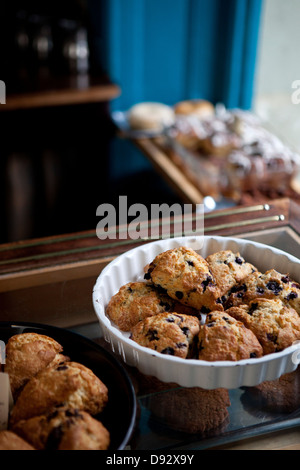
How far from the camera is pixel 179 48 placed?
2.97 m

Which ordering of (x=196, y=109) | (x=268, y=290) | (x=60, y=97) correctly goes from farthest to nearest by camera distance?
(x=196, y=109) < (x=60, y=97) < (x=268, y=290)

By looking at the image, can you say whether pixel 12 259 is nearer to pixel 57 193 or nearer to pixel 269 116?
pixel 57 193

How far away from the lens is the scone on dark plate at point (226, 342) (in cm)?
69

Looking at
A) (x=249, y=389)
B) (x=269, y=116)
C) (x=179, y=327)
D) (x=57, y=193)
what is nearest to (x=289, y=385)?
(x=249, y=389)

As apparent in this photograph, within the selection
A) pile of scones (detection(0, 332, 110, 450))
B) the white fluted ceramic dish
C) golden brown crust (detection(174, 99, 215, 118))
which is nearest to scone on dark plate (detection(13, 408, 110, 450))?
pile of scones (detection(0, 332, 110, 450))

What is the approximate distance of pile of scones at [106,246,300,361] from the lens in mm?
705

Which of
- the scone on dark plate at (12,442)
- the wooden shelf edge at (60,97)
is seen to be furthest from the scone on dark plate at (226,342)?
the wooden shelf edge at (60,97)

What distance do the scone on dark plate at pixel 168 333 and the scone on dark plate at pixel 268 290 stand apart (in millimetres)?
96

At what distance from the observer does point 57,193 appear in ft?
5.97

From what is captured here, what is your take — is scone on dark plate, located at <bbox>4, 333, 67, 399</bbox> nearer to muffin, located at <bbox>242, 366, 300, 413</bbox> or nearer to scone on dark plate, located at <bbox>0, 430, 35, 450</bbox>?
scone on dark plate, located at <bbox>0, 430, 35, 450</bbox>

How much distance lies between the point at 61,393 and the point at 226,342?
0.22 meters

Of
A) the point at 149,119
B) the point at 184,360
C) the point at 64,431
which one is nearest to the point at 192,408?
the point at 184,360

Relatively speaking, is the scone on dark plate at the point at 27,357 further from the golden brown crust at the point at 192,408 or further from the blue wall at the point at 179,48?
the blue wall at the point at 179,48

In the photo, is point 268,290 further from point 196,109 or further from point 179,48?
point 179,48
